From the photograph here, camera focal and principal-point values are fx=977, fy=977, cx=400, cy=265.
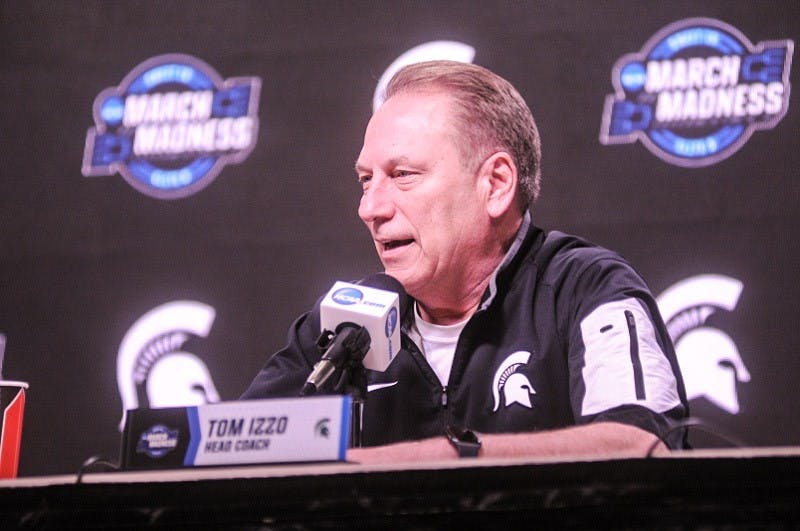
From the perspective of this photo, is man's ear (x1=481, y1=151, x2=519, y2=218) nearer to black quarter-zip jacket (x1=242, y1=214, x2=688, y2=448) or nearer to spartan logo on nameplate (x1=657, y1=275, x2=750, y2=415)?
black quarter-zip jacket (x1=242, y1=214, x2=688, y2=448)

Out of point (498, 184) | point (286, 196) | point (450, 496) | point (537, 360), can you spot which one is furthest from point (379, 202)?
point (286, 196)

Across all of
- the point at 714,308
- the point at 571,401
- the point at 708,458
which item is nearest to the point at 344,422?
the point at 708,458

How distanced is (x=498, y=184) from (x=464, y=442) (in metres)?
0.87

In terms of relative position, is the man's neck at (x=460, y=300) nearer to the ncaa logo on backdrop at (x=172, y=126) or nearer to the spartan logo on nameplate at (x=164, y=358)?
the spartan logo on nameplate at (x=164, y=358)

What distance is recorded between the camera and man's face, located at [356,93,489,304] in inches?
78.8

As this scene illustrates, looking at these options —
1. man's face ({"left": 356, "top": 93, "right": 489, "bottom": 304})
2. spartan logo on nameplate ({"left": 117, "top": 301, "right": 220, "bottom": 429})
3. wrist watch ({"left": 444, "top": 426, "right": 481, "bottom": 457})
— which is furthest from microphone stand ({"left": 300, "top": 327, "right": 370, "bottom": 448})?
spartan logo on nameplate ({"left": 117, "top": 301, "right": 220, "bottom": 429})

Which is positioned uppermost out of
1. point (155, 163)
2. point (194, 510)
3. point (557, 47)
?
point (557, 47)

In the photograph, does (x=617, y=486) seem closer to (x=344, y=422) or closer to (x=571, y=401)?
(x=344, y=422)

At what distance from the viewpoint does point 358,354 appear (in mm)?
1463

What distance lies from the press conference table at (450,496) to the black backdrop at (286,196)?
191 cm

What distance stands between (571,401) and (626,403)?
23cm

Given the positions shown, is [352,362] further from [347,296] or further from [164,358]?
[164,358]

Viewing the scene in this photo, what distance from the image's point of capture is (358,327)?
4.91ft

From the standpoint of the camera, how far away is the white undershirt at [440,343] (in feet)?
6.46
